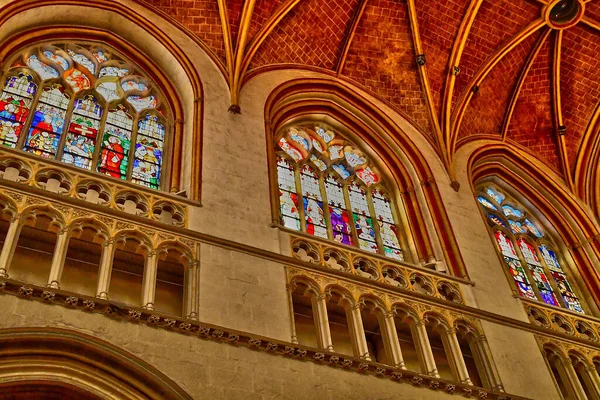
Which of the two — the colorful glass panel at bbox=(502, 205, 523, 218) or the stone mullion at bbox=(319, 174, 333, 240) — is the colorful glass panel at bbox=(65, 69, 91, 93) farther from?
the colorful glass panel at bbox=(502, 205, 523, 218)

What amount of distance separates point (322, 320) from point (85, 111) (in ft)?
18.0

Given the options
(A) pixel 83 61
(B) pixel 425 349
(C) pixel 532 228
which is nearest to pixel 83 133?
(A) pixel 83 61

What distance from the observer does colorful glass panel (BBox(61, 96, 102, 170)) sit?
10.9m

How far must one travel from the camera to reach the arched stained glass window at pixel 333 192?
40.6 ft

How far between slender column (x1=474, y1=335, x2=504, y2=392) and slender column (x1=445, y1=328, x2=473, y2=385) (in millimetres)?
340

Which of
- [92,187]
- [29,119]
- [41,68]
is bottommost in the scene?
[92,187]

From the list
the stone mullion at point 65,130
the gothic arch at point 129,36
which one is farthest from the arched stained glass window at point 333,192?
the stone mullion at point 65,130

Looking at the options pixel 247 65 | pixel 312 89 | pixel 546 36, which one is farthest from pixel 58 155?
pixel 546 36

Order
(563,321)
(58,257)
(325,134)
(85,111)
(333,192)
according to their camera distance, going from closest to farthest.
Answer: (58,257), (85,111), (563,321), (333,192), (325,134)

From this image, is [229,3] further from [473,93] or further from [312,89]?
[473,93]

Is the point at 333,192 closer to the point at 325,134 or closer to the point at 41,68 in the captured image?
the point at 325,134

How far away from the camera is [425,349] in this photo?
9.97 m

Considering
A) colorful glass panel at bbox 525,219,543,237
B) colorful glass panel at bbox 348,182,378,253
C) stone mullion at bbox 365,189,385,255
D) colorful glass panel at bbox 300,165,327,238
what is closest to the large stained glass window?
colorful glass panel at bbox 300,165,327,238

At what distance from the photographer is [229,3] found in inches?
561
